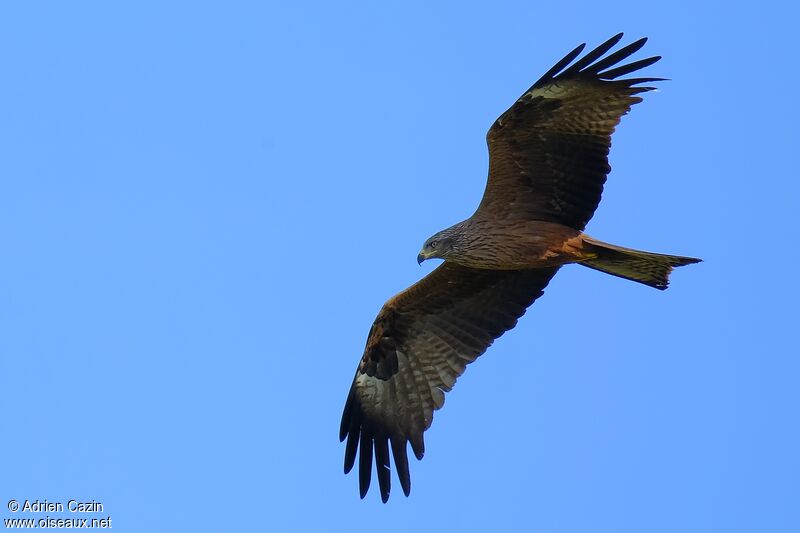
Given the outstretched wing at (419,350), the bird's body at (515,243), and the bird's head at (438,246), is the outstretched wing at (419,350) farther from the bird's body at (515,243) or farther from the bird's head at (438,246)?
the bird's body at (515,243)

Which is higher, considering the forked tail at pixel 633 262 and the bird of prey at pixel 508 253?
the bird of prey at pixel 508 253

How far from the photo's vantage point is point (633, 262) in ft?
35.7

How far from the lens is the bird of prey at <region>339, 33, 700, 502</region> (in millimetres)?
10742

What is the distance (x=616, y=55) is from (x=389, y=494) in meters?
4.57

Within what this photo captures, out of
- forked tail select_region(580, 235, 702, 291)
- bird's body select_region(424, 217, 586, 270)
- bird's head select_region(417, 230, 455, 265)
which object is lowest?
forked tail select_region(580, 235, 702, 291)

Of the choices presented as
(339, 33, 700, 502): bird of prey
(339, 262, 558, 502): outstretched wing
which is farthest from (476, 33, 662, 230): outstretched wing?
(339, 262, 558, 502): outstretched wing

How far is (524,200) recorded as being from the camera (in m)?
11.1

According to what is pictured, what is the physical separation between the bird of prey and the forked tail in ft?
0.03

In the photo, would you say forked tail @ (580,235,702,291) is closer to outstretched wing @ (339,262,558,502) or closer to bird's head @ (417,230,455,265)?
outstretched wing @ (339,262,558,502)

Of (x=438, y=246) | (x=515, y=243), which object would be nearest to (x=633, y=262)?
(x=515, y=243)

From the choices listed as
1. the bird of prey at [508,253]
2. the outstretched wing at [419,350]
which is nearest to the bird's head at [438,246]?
the bird of prey at [508,253]

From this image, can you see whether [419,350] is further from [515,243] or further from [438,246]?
[515,243]

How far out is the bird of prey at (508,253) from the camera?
423 inches

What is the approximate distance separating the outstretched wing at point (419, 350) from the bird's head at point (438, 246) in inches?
24.0
